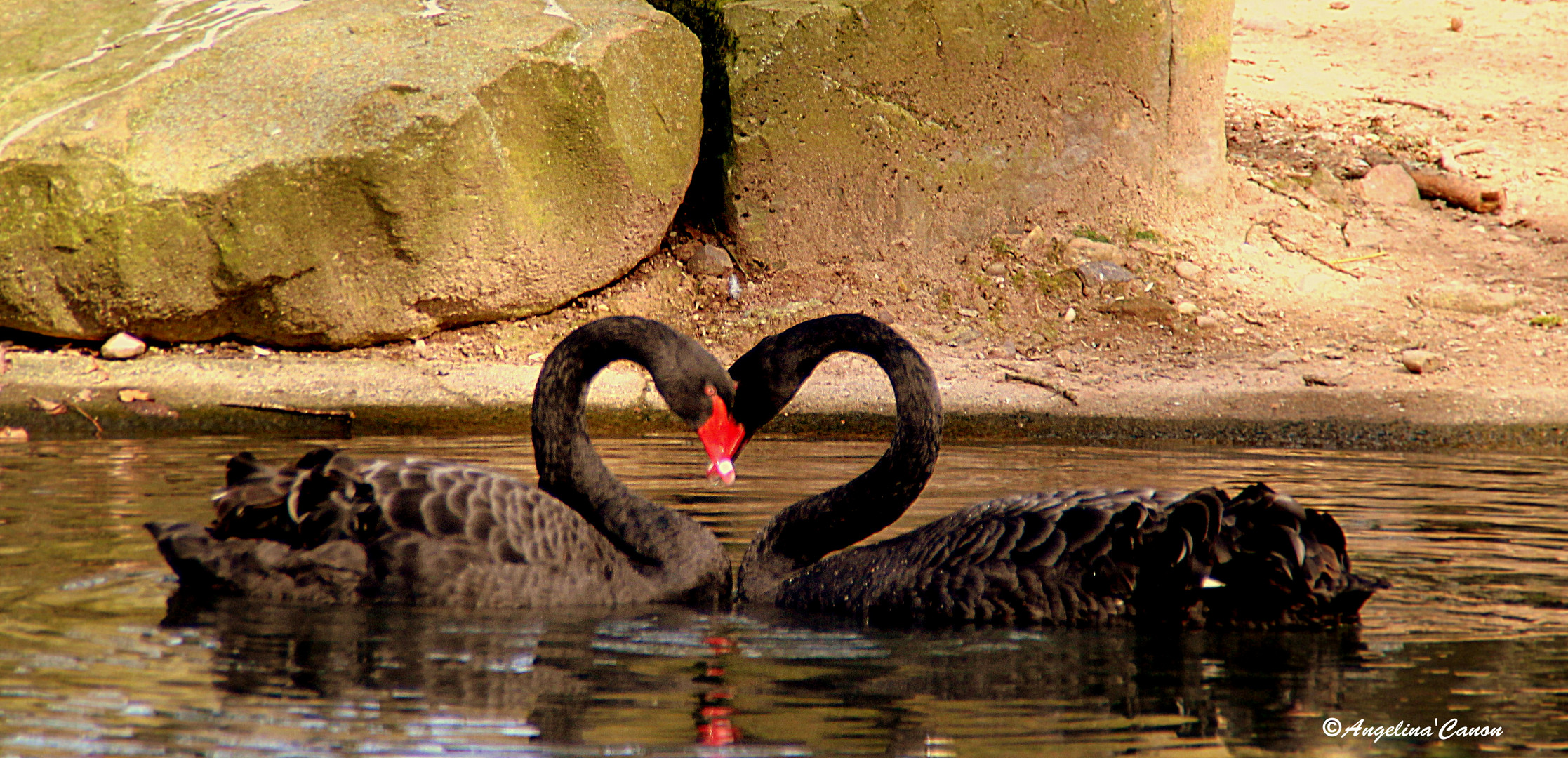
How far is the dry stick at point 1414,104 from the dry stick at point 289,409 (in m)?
8.11

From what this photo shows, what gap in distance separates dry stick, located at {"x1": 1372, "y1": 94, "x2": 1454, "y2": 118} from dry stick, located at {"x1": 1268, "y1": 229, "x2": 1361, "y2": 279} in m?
2.33

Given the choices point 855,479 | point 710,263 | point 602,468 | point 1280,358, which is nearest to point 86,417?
point 710,263

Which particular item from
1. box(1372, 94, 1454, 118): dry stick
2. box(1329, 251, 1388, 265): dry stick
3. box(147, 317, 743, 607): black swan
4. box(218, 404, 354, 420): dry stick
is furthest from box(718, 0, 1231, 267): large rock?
box(147, 317, 743, 607): black swan

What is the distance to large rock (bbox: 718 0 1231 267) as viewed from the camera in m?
9.30

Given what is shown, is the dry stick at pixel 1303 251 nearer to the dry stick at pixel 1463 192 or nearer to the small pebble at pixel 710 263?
the dry stick at pixel 1463 192

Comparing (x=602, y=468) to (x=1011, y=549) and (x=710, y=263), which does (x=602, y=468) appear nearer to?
(x=1011, y=549)

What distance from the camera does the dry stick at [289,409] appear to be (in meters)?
7.43

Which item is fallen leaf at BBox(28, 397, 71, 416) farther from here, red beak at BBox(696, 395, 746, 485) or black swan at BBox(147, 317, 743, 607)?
red beak at BBox(696, 395, 746, 485)

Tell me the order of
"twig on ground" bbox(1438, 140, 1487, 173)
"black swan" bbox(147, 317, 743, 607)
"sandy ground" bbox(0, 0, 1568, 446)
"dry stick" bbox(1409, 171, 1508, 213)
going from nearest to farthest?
"black swan" bbox(147, 317, 743, 607)
"sandy ground" bbox(0, 0, 1568, 446)
"dry stick" bbox(1409, 171, 1508, 213)
"twig on ground" bbox(1438, 140, 1487, 173)

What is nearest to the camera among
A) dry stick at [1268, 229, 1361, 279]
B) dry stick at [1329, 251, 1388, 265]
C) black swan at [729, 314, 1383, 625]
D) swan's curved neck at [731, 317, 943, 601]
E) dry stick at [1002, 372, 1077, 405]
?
black swan at [729, 314, 1383, 625]

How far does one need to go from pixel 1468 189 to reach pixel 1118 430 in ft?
14.5

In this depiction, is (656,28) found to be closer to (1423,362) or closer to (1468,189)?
(1423,362)

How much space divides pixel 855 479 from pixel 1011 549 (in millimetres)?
607

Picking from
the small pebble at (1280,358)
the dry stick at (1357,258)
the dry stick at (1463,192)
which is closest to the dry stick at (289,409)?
the small pebble at (1280,358)
